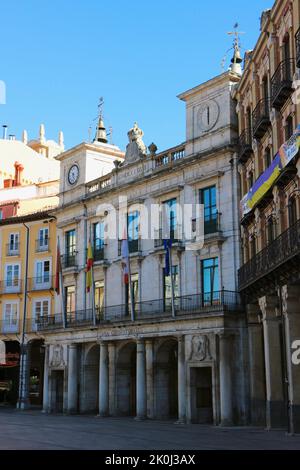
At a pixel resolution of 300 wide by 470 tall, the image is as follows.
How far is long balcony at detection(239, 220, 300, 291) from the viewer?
76.2 ft

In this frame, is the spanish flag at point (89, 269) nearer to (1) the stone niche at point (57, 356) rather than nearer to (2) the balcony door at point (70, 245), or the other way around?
(2) the balcony door at point (70, 245)

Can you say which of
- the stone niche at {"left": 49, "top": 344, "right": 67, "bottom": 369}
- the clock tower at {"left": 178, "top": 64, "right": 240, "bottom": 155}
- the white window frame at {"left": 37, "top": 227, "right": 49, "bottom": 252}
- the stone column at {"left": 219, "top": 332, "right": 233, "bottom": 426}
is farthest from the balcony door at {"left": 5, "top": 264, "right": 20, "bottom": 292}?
the stone column at {"left": 219, "top": 332, "right": 233, "bottom": 426}

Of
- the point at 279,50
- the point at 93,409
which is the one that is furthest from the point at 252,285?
the point at 93,409

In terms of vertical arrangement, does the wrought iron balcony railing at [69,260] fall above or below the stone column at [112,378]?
above

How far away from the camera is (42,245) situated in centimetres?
5078

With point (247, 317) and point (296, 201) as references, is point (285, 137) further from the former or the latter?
point (247, 317)

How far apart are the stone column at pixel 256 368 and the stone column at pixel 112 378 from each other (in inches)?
409

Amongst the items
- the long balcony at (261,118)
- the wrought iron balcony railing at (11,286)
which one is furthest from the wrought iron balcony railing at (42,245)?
the long balcony at (261,118)

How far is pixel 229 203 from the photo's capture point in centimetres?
3438

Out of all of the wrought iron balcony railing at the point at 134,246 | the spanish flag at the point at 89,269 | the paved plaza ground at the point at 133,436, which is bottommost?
the paved plaza ground at the point at 133,436

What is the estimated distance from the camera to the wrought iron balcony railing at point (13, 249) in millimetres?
52191

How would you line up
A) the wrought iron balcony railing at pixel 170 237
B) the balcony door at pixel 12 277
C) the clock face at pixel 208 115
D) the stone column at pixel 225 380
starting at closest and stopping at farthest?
the stone column at pixel 225 380
the clock face at pixel 208 115
the wrought iron balcony railing at pixel 170 237
the balcony door at pixel 12 277

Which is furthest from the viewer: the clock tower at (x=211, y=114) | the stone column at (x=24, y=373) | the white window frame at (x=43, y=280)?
the white window frame at (x=43, y=280)

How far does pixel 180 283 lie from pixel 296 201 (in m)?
12.7
